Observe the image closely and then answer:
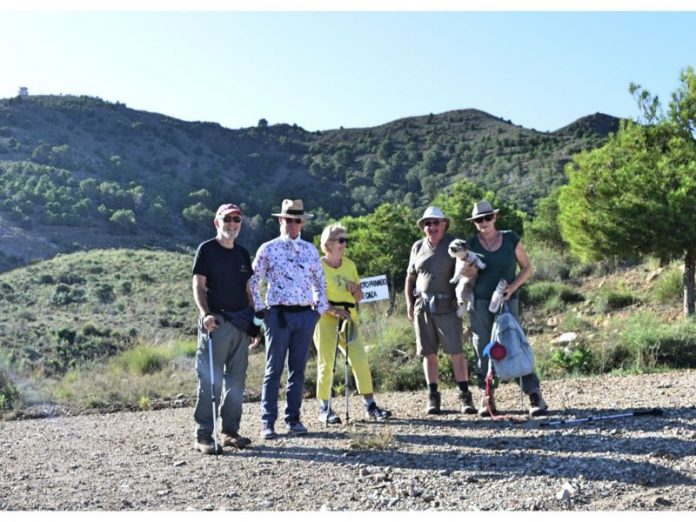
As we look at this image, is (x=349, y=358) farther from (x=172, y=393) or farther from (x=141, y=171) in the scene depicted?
(x=141, y=171)

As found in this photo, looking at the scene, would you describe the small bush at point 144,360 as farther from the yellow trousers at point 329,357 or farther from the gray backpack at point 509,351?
the gray backpack at point 509,351

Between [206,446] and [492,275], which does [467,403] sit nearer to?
[492,275]

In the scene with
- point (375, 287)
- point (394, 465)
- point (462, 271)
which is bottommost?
point (394, 465)

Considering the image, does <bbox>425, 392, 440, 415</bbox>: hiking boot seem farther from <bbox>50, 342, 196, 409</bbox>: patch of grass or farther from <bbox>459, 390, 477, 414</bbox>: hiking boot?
<bbox>50, 342, 196, 409</bbox>: patch of grass

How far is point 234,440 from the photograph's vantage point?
6730mm

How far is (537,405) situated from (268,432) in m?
2.43

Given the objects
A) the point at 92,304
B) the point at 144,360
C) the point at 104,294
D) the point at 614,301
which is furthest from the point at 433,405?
the point at 104,294

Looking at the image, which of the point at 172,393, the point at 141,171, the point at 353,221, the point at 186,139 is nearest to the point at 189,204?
the point at 141,171

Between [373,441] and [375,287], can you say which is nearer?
[373,441]

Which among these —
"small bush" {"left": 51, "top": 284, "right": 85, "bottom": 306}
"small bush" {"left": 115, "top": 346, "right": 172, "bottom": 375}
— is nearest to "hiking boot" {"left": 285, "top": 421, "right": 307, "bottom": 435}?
"small bush" {"left": 115, "top": 346, "right": 172, "bottom": 375}

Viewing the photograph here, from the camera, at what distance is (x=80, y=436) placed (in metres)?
8.05

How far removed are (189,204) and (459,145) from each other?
1241 inches

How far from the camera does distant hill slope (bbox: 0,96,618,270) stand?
50344mm

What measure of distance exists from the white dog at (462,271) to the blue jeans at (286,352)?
4.21 feet
